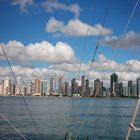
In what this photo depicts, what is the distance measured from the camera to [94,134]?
6159 centimetres

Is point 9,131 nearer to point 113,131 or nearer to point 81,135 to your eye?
point 81,135

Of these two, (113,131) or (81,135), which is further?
(113,131)

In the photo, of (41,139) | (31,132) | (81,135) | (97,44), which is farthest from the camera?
(31,132)

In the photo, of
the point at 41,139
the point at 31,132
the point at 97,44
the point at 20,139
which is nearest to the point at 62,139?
the point at 41,139

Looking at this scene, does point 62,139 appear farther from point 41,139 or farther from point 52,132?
point 52,132

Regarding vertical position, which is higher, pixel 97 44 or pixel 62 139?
pixel 97 44

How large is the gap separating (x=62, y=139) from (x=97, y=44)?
37843mm

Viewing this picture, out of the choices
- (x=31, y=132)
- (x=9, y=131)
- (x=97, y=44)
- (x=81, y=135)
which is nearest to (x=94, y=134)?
(x=81, y=135)

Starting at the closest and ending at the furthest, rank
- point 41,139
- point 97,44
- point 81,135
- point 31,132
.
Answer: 1. point 97,44
2. point 41,139
3. point 81,135
4. point 31,132

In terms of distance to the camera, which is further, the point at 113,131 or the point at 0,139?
the point at 113,131

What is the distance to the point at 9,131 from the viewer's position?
2485 inches

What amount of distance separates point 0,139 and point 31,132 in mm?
9536

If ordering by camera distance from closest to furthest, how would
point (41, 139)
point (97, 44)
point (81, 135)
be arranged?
1. point (97, 44)
2. point (41, 139)
3. point (81, 135)

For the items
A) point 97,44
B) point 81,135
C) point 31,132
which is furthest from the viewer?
point 31,132
